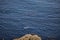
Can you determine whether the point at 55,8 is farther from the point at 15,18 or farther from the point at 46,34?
the point at 15,18

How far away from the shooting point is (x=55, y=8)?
2.13 metres

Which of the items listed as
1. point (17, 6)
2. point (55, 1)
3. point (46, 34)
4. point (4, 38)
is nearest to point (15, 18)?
point (17, 6)

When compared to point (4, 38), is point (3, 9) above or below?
above

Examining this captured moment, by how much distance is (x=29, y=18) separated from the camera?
213 centimetres

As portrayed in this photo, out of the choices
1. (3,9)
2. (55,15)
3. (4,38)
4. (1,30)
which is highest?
(3,9)

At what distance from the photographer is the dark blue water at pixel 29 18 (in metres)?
2.11

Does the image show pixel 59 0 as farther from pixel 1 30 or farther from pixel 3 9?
pixel 1 30

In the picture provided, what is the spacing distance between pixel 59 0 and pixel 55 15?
0.25 meters

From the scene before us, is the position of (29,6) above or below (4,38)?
above

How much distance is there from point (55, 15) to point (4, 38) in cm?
91

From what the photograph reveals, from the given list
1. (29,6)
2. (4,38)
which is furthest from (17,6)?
(4,38)

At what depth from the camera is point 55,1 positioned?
2109 mm

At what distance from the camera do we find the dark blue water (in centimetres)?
211

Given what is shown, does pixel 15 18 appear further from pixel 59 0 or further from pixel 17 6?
pixel 59 0
